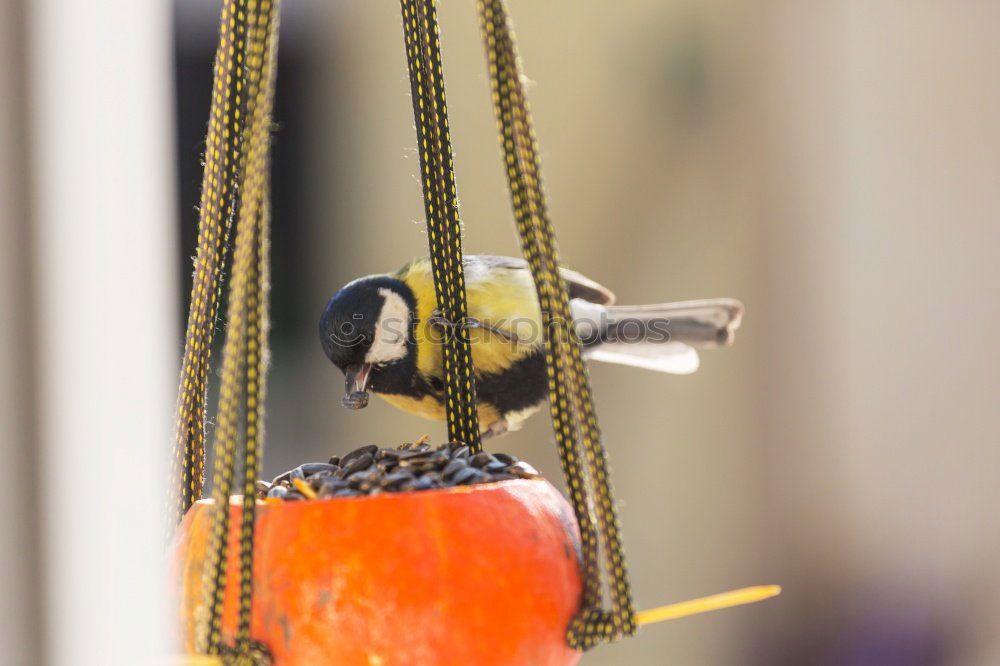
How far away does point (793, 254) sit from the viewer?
265 cm

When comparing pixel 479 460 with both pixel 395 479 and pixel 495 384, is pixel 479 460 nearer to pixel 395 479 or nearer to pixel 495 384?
pixel 395 479

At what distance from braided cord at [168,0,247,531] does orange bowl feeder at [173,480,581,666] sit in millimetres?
155

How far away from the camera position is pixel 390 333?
133 centimetres

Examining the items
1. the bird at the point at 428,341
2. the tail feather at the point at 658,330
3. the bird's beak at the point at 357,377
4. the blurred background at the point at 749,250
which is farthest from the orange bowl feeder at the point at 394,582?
the blurred background at the point at 749,250

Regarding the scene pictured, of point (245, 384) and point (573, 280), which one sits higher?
point (573, 280)

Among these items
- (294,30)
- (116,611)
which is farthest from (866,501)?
(116,611)

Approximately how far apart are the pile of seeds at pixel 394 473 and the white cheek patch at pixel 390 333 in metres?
0.48

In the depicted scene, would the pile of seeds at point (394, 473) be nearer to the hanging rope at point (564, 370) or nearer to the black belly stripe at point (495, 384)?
the hanging rope at point (564, 370)

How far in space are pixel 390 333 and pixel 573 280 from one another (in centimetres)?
45

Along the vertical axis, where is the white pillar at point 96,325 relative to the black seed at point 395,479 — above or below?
above

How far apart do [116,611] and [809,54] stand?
2.48m

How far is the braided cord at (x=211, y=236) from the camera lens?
0.77 metres

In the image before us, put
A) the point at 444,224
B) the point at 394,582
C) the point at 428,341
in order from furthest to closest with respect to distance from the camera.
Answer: the point at 428,341, the point at 444,224, the point at 394,582

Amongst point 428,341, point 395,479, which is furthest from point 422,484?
point 428,341
